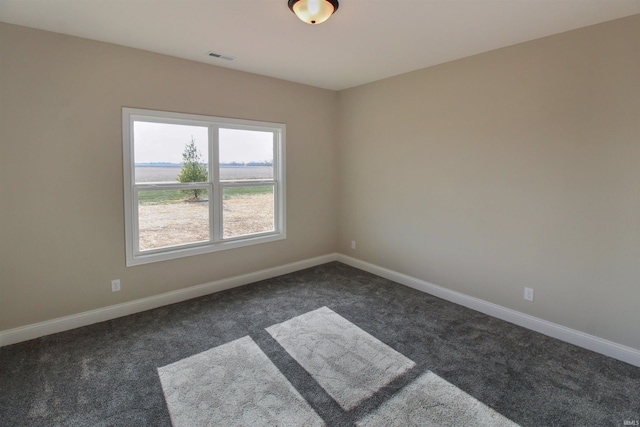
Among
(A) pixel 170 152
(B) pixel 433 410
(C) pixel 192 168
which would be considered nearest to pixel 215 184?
(C) pixel 192 168

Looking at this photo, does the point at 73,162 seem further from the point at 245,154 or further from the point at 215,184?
the point at 245,154

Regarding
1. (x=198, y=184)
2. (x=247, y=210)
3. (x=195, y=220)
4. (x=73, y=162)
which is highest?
(x=73, y=162)

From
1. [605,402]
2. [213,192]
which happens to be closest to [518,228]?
[605,402]

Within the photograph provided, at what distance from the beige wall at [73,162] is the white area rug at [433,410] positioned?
2.58 meters

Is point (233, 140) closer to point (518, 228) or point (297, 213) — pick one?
point (297, 213)

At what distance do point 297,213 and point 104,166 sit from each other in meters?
2.37

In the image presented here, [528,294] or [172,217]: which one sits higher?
[172,217]

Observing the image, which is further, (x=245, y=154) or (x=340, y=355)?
(x=245, y=154)

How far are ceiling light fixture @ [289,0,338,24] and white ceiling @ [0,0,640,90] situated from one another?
184 millimetres

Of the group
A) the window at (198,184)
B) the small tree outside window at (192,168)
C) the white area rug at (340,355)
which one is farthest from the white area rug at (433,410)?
the small tree outside window at (192,168)

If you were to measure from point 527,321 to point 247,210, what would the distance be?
130 inches

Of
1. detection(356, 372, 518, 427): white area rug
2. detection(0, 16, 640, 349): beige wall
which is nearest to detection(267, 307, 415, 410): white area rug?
detection(356, 372, 518, 427): white area rug

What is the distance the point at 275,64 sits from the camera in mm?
3592

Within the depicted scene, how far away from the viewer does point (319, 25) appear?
259cm
